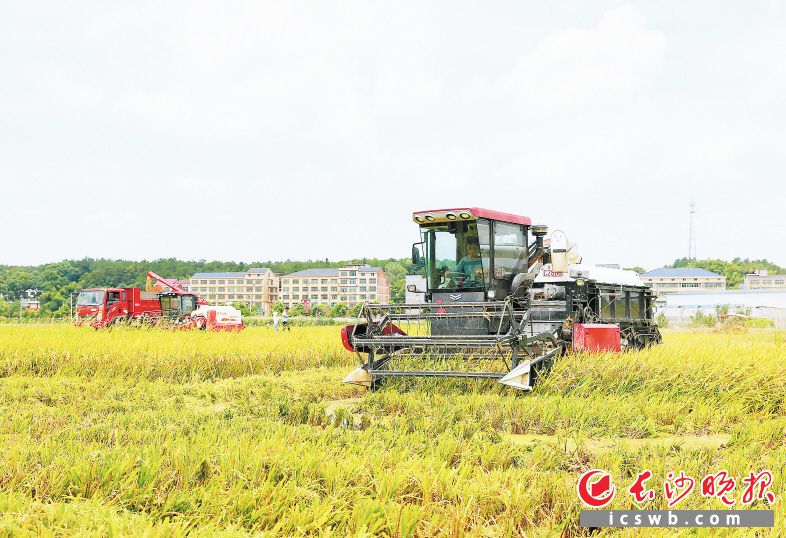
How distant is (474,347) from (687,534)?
5203 mm

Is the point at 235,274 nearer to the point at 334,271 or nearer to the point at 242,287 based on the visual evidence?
the point at 242,287

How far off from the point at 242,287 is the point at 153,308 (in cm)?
9562

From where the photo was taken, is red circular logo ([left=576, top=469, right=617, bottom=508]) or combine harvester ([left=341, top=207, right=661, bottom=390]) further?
combine harvester ([left=341, top=207, right=661, bottom=390])

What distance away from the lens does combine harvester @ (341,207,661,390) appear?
799 cm

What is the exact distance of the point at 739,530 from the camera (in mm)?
3121

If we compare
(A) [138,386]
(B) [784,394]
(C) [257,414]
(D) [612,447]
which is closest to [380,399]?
(C) [257,414]

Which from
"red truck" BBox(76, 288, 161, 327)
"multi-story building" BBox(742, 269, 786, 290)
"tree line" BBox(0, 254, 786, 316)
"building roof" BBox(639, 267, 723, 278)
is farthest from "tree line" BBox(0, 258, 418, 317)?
"red truck" BBox(76, 288, 161, 327)

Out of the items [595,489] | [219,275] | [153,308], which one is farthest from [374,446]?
[219,275]

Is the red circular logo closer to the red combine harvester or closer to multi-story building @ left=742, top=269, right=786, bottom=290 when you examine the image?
the red combine harvester

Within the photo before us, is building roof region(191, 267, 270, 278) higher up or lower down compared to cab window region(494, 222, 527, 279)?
higher up

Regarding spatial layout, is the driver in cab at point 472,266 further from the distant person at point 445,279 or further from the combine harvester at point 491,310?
Result: the distant person at point 445,279

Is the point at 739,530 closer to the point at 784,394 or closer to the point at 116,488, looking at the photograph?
the point at 116,488

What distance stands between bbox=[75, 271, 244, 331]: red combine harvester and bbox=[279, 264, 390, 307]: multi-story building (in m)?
92.7

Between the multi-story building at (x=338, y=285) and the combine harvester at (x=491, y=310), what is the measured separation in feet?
356
